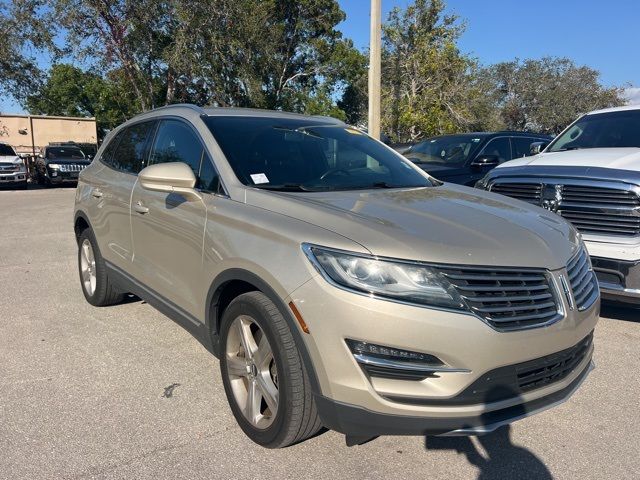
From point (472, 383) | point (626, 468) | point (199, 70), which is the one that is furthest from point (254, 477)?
point (199, 70)

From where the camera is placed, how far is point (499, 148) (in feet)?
28.3

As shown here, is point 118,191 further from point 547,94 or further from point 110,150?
point 547,94

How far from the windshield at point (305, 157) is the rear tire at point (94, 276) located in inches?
83.6

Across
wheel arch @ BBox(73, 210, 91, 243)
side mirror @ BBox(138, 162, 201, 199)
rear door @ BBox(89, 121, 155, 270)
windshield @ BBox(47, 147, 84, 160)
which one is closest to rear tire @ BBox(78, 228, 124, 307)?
wheel arch @ BBox(73, 210, 91, 243)

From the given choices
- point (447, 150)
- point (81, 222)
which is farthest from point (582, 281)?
point (447, 150)

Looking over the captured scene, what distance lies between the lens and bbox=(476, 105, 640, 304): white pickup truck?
4148mm

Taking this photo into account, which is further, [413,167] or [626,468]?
[413,167]

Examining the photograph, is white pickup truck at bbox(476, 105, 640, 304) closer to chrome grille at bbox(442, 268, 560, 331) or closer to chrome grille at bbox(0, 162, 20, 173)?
chrome grille at bbox(442, 268, 560, 331)

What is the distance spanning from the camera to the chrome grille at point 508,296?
7.45 feet

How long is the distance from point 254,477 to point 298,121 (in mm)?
2557

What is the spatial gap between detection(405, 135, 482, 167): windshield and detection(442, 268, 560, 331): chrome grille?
20.0 feet

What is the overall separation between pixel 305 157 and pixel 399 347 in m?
1.79

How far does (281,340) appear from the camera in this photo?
2463mm

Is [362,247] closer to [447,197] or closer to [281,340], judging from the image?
[281,340]
